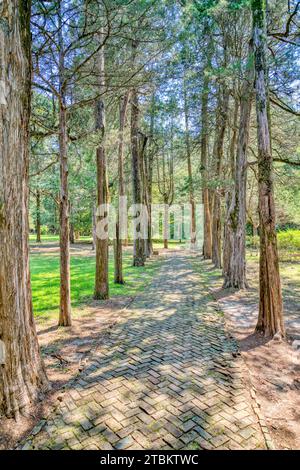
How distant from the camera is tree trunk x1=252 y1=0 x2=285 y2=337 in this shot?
5668 millimetres

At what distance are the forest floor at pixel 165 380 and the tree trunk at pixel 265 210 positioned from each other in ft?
1.56

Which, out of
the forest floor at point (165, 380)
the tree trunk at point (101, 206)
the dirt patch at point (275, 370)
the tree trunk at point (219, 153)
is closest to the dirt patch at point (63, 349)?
the forest floor at point (165, 380)

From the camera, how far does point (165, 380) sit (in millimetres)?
4113

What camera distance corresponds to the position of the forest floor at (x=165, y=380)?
120 inches

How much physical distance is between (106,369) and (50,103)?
6714mm

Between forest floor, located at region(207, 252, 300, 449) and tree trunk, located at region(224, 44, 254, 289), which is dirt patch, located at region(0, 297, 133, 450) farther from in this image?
tree trunk, located at region(224, 44, 254, 289)

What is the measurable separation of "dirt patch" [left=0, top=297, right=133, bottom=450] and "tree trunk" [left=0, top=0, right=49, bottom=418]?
0.55 ft

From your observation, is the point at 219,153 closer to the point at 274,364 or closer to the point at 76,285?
the point at 76,285

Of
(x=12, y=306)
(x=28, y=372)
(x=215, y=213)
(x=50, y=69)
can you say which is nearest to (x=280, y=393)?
(x=28, y=372)

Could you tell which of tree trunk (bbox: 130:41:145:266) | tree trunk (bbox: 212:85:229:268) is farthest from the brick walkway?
tree trunk (bbox: 130:41:145:266)

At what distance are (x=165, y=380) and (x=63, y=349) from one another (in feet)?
6.94

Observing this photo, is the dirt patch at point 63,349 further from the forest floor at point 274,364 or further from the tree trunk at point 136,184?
the tree trunk at point 136,184

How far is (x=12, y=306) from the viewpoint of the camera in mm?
3328
